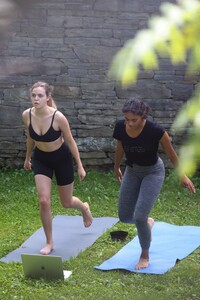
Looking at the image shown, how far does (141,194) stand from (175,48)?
166 inches

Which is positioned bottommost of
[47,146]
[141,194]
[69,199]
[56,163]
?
[69,199]

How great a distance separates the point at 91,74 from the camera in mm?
9141

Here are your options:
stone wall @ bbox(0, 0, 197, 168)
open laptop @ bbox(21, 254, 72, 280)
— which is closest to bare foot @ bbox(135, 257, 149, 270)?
open laptop @ bbox(21, 254, 72, 280)

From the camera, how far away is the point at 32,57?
30.0 feet

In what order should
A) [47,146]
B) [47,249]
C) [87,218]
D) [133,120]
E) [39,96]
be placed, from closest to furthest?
1. [133,120]
2. [39,96]
3. [47,146]
4. [47,249]
5. [87,218]

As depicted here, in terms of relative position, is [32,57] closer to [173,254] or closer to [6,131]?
[6,131]

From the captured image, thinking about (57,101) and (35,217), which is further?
(57,101)

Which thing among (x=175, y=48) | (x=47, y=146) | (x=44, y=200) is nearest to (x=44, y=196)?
(x=44, y=200)

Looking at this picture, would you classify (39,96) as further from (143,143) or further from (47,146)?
(143,143)

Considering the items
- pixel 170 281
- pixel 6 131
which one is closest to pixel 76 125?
pixel 6 131

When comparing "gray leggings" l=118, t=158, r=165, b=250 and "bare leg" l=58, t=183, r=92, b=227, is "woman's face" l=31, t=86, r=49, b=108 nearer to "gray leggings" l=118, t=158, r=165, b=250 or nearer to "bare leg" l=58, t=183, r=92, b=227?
"bare leg" l=58, t=183, r=92, b=227

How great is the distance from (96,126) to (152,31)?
837cm

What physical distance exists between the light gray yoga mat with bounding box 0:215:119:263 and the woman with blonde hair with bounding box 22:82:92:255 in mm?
224

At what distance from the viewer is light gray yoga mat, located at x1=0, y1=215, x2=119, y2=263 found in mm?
5953
